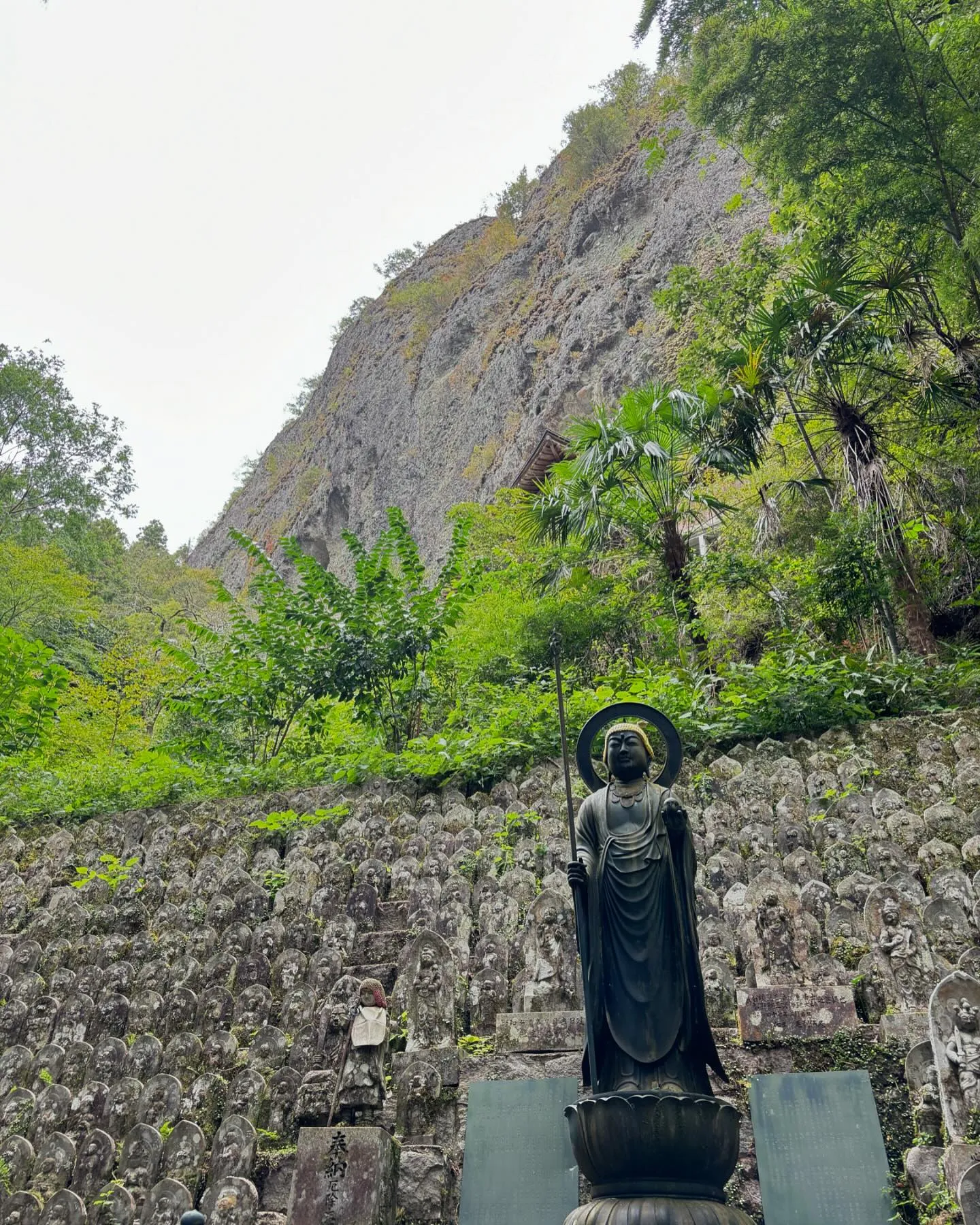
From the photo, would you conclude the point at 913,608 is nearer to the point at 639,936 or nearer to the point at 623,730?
the point at 623,730

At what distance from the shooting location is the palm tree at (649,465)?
37.4ft

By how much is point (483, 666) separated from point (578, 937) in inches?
334

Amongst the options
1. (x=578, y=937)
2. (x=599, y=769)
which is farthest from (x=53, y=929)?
(x=578, y=937)

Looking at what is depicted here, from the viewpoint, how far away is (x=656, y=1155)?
4.02 m

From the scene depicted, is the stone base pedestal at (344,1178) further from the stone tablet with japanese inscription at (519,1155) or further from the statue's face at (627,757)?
the statue's face at (627,757)

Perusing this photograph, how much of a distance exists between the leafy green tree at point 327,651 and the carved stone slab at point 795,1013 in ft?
22.0

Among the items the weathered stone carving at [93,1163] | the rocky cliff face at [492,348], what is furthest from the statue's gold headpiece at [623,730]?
the rocky cliff face at [492,348]

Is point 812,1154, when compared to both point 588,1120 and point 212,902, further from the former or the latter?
point 212,902

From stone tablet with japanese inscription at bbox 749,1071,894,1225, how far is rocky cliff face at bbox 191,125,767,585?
20.3 metres

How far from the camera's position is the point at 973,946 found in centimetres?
522

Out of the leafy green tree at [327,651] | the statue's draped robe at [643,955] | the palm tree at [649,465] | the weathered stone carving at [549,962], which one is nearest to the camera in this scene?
the statue's draped robe at [643,955]

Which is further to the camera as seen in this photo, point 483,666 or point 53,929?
point 483,666

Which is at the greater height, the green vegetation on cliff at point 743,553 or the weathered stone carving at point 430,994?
the green vegetation on cliff at point 743,553

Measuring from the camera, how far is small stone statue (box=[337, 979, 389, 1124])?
16.3ft
